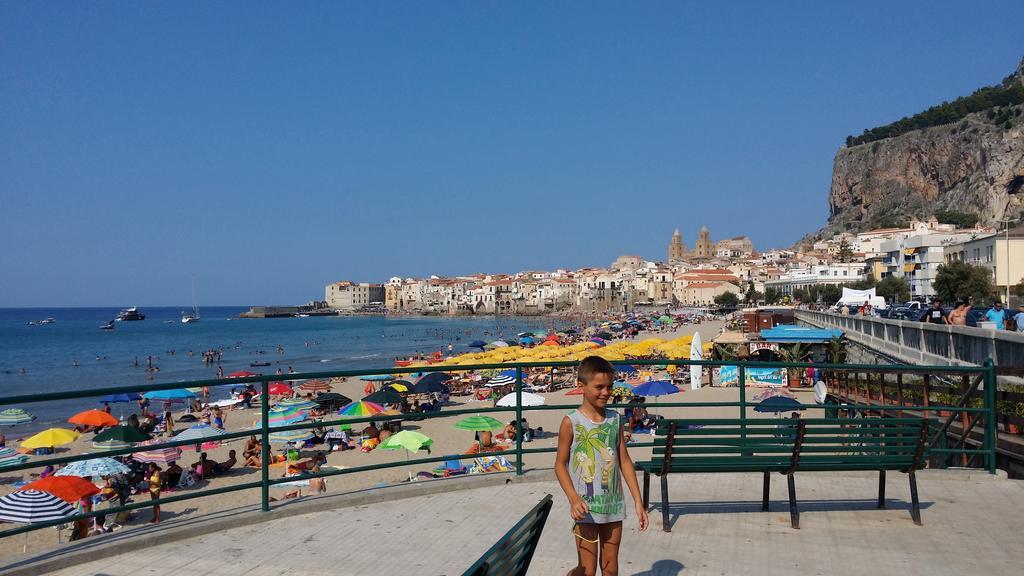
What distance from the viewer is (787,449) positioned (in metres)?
4.70

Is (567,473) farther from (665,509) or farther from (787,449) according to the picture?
(787,449)

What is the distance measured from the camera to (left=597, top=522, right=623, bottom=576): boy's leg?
3213mm

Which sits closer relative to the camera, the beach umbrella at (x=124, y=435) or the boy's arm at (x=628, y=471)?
the boy's arm at (x=628, y=471)

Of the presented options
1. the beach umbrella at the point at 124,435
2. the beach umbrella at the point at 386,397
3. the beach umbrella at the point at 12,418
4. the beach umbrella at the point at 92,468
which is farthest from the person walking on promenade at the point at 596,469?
the beach umbrella at the point at 386,397

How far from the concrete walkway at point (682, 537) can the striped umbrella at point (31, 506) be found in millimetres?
5148

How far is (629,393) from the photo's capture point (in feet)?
63.2

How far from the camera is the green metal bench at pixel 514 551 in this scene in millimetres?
2006

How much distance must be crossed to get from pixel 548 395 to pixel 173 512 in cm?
1654

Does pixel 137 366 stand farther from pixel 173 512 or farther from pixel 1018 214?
pixel 1018 214

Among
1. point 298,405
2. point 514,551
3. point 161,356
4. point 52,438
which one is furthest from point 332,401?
point 161,356

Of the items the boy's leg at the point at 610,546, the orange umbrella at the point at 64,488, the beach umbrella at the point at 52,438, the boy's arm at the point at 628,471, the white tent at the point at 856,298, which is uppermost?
the white tent at the point at 856,298

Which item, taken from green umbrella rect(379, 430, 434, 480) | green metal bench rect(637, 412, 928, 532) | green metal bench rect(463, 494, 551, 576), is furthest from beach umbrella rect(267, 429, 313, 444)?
green metal bench rect(463, 494, 551, 576)

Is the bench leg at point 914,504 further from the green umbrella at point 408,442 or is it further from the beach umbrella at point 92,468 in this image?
the beach umbrella at point 92,468

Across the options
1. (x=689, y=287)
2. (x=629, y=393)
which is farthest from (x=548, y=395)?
(x=689, y=287)
